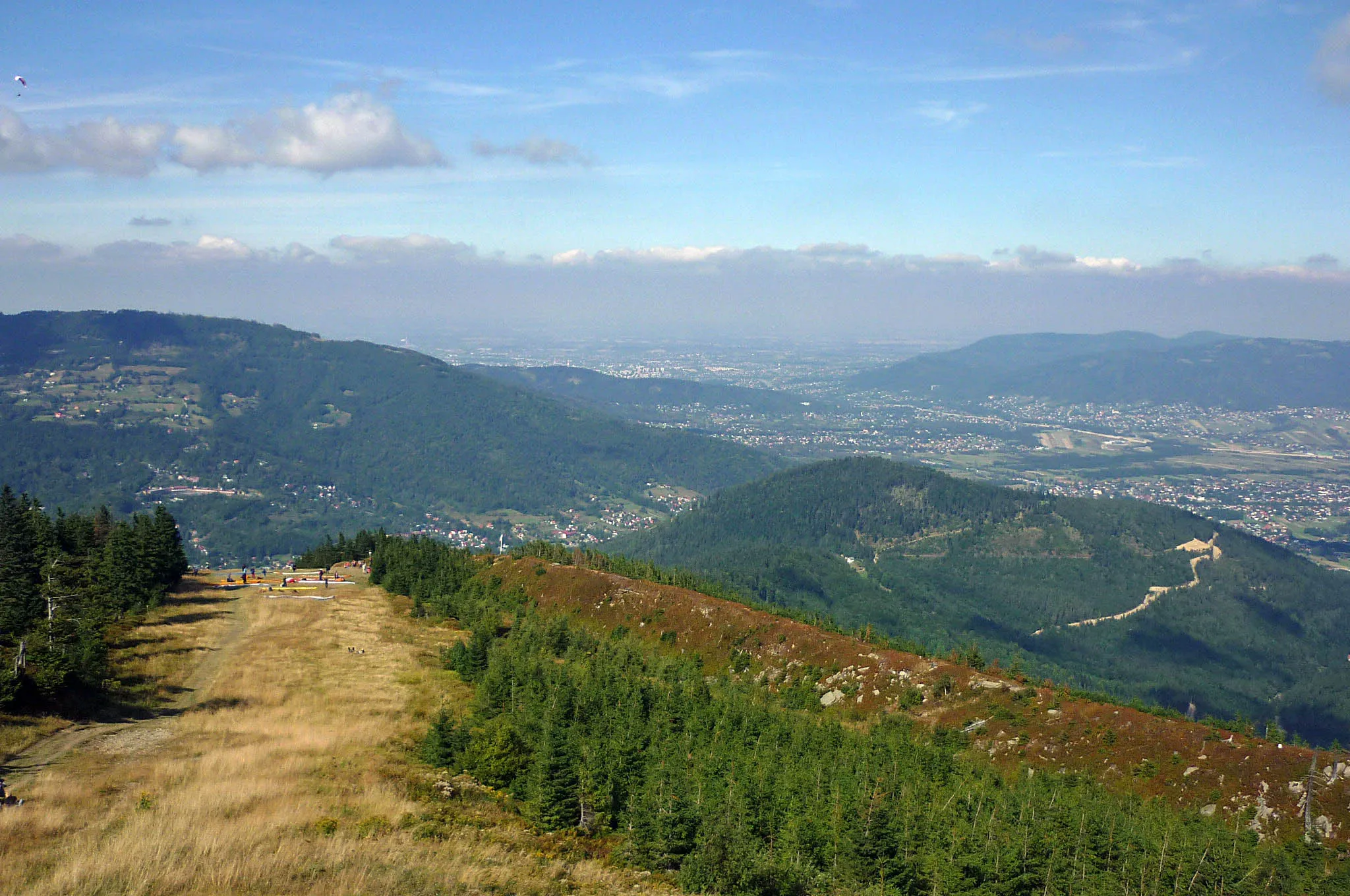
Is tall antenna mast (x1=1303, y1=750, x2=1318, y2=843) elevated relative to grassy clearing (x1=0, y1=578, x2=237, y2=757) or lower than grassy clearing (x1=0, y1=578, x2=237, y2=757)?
lower

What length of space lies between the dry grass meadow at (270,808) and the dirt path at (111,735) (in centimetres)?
20

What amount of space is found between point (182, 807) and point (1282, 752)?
63183 millimetres

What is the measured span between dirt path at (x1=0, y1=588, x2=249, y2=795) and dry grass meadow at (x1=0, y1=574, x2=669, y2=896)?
199mm

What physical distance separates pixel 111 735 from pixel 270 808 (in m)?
17.5

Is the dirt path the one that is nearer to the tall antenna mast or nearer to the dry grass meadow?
the dry grass meadow

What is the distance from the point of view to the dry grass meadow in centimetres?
2456

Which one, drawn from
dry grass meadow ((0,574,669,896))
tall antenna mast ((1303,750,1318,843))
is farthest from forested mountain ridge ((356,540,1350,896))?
dry grass meadow ((0,574,669,896))

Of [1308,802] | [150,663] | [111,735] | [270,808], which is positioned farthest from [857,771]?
[150,663]

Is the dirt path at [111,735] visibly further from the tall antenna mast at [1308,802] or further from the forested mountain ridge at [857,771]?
the tall antenna mast at [1308,802]

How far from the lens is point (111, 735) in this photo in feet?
139

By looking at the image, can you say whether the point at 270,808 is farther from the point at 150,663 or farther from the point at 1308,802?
the point at 1308,802

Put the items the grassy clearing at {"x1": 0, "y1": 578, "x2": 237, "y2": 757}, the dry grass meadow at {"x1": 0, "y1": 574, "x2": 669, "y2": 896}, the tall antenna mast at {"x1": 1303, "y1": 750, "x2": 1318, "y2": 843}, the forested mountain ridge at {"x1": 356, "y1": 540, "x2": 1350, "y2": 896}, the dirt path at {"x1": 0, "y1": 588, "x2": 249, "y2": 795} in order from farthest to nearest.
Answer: the tall antenna mast at {"x1": 1303, "y1": 750, "x2": 1318, "y2": 843} → the grassy clearing at {"x1": 0, "y1": 578, "x2": 237, "y2": 757} → the dirt path at {"x1": 0, "y1": 588, "x2": 249, "y2": 795} → the forested mountain ridge at {"x1": 356, "y1": 540, "x2": 1350, "y2": 896} → the dry grass meadow at {"x1": 0, "y1": 574, "x2": 669, "y2": 896}

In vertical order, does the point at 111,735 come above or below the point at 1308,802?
above

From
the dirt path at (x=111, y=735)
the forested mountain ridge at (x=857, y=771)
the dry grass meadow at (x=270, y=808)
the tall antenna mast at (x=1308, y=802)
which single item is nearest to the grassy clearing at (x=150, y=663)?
the dirt path at (x=111, y=735)
